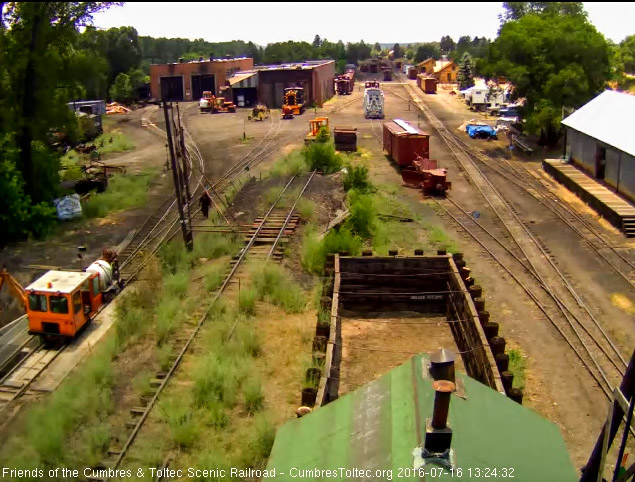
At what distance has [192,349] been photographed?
45.4 ft

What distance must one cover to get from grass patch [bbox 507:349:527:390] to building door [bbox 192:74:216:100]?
233ft

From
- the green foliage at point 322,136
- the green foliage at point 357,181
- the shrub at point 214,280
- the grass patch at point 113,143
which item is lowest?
the shrub at point 214,280

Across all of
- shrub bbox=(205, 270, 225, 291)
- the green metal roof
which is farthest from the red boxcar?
the green metal roof

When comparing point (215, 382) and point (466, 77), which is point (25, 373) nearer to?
point (215, 382)

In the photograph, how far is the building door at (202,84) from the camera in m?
79.0

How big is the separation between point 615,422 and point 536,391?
7269mm

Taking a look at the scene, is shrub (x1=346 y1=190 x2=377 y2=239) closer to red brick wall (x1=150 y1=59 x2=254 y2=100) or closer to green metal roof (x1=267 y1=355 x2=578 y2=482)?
green metal roof (x1=267 y1=355 x2=578 y2=482)

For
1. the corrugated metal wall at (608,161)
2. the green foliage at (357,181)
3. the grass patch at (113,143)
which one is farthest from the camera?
the grass patch at (113,143)

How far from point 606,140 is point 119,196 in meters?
23.1

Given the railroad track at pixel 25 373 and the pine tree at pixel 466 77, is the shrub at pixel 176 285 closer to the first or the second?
the railroad track at pixel 25 373

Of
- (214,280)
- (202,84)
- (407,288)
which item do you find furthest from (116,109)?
(407,288)

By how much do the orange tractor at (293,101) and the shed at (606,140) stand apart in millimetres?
31177

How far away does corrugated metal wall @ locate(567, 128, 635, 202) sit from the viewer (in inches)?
997

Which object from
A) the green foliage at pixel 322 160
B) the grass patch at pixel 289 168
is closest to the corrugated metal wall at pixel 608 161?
the green foliage at pixel 322 160
